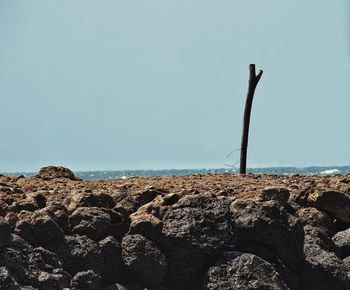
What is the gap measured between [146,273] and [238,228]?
177 cm

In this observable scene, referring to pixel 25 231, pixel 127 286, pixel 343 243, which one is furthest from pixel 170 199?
pixel 343 243

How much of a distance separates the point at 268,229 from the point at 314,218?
1855mm

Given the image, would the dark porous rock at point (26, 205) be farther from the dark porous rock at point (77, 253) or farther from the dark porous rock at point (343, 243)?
the dark porous rock at point (343, 243)

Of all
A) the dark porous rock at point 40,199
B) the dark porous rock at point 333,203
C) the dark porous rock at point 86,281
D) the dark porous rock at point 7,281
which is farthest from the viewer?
the dark porous rock at point 333,203

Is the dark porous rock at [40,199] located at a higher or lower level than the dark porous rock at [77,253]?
higher

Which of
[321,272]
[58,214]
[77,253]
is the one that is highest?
[58,214]

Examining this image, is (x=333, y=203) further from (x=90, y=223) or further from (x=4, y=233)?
(x=4, y=233)

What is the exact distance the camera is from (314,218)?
17.3 m

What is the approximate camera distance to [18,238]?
14.2 meters

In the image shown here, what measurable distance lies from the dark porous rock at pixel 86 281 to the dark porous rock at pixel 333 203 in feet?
16.2

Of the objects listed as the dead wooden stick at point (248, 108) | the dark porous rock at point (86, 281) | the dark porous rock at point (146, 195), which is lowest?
the dark porous rock at point (86, 281)

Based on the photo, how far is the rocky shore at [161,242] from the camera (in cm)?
1451

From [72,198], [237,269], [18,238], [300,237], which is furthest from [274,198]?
[18,238]

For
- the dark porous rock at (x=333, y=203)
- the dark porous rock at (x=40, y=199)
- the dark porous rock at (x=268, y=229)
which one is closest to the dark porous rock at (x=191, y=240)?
the dark porous rock at (x=268, y=229)
